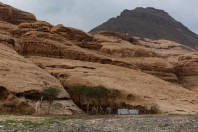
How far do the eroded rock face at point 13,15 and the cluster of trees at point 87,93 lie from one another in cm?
4225

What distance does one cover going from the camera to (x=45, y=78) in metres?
63.4

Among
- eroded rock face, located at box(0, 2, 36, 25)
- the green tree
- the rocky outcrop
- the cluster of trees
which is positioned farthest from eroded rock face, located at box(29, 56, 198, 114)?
eroded rock face, located at box(0, 2, 36, 25)

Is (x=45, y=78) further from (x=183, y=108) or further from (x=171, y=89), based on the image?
(x=171, y=89)

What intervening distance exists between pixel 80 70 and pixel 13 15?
39.3 metres

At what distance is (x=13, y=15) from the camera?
108688 mm

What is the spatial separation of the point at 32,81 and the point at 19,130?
110 feet

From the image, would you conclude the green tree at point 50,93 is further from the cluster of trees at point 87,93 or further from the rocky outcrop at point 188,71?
the rocky outcrop at point 188,71

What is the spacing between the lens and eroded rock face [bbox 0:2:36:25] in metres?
104

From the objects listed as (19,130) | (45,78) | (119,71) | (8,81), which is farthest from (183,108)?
(19,130)

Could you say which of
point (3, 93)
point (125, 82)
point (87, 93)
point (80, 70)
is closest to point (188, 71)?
point (125, 82)

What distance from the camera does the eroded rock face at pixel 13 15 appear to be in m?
104

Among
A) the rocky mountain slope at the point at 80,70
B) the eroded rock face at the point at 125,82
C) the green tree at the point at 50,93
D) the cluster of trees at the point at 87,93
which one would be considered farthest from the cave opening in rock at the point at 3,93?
the eroded rock face at the point at 125,82

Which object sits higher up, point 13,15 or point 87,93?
point 13,15

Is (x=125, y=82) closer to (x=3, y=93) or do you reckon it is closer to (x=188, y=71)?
(x=3, y=93)
